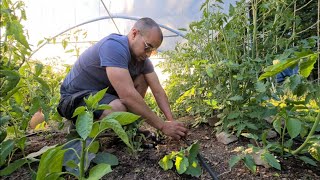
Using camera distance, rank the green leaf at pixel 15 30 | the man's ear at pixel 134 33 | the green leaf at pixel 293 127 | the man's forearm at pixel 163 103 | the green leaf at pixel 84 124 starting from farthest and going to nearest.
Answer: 1. the man's forearm at pixel 163 103
2. the man's ear at pixel 134 33
3. the green leaf at pixel 293 127
4. the green leaf at pixel 15 30
5. the green leaf at pixel 84 124

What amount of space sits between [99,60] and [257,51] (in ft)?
3.09

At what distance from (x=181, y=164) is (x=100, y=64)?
32.8 inches

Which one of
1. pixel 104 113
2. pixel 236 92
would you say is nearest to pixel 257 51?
pixel 236 92

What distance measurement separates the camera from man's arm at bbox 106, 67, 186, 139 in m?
1.56

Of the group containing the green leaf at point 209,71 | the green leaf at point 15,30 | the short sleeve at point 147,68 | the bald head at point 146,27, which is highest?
the green leaf at point 15,30

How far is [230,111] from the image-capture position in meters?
1.66

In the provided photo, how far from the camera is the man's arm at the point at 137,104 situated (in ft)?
5.10

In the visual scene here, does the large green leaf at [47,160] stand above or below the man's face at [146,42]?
below

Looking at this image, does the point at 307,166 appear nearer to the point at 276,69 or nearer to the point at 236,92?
the point at 236,92

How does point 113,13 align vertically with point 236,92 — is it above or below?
above

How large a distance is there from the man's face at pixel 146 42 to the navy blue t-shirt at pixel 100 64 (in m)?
0.06

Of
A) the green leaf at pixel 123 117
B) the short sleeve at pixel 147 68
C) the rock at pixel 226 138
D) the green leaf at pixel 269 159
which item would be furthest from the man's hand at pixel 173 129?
the green leaf at pixel 123 117

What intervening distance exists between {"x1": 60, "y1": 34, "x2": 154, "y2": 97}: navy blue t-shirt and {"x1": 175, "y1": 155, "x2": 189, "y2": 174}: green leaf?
63 centimetres

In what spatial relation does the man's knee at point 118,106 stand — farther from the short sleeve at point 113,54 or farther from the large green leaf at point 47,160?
the large green leaf at point 47,160
